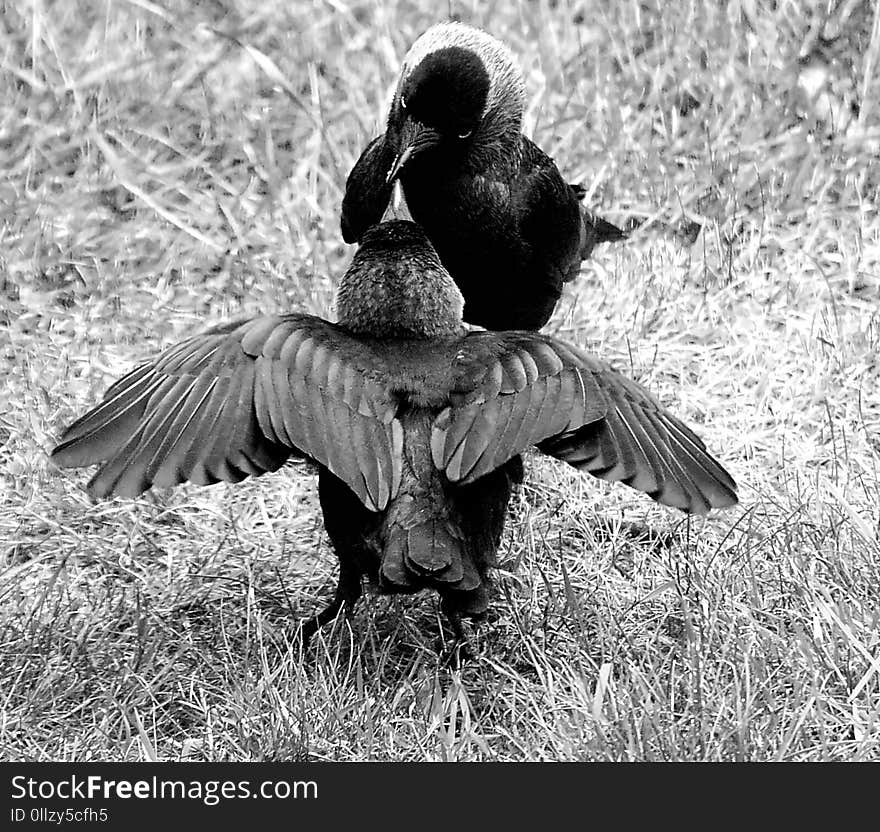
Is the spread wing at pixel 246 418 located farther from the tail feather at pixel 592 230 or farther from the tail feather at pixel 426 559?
the tail feather at pixel 592 230

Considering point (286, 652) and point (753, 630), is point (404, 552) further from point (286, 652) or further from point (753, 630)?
point (753, 630)

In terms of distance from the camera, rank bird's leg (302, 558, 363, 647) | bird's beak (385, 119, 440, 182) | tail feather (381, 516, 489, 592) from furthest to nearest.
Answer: bird's beak (385, 119, 440, 182)
bird's leg (302, 558, 363, 647)
tail feather (381, 516, 489, 592)

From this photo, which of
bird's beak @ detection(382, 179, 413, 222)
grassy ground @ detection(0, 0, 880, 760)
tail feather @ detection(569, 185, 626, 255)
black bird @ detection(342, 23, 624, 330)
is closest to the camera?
grassy ground @ detection(0, 0, 880, 760)

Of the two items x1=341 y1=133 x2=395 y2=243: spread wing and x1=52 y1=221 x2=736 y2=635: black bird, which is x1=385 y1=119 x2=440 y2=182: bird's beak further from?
x1=52 y1=221 x2=736 y2=635: black bird

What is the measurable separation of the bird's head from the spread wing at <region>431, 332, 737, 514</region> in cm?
106

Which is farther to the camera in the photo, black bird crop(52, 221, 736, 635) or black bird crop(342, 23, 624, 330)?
black bird crop(342, 23, 624, 330)

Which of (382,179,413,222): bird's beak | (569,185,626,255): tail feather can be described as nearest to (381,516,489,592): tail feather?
(382,179,413,222): bird's beak

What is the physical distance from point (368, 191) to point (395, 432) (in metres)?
1.57

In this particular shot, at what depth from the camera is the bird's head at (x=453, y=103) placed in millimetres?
4562

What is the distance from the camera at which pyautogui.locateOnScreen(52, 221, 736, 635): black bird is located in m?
3.43

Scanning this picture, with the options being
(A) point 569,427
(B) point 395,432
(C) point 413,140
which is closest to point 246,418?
(B) point 395,432

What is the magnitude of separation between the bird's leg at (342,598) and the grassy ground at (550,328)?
0.07 meters

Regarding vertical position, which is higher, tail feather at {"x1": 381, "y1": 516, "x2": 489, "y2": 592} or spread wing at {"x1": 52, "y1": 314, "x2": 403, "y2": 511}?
spread wing at {"x1": 52, "y1": 314, "x2": 403, "y2": 511}

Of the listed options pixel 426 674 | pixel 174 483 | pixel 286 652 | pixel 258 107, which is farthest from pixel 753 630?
pixel 258 107
